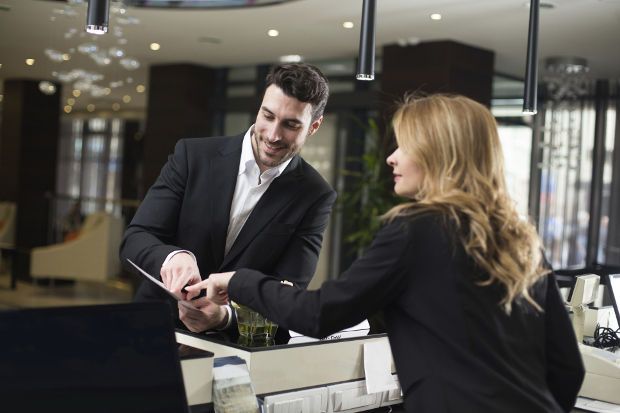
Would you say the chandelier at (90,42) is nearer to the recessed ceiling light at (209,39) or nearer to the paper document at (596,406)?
the recessed ceiling light at (209,39)

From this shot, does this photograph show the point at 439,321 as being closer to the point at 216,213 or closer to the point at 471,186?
the point at 471,186

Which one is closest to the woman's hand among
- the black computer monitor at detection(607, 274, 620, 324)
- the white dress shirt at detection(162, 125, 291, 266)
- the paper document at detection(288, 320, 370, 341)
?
the paper document at detection(288, 320, 370, 341)

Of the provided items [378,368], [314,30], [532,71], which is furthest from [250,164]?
[314,30]

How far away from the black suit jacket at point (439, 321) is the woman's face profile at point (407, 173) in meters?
0.10

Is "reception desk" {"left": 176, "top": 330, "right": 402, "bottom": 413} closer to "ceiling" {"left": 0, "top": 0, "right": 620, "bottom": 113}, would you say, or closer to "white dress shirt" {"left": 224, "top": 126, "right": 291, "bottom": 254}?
"white dress shirt" {"left": 224, "top": 126, "right": 291, "bottom": 254}

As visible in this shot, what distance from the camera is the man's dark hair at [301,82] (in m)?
2.38

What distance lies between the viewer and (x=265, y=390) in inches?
79.4

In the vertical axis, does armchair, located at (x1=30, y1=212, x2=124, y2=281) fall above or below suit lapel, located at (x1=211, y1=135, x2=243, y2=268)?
below

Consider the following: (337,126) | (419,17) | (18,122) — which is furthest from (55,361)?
(18,122)

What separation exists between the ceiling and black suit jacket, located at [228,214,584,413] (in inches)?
220

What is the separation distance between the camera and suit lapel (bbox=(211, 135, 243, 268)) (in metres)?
2.57

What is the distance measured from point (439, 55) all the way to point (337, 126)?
1971mm

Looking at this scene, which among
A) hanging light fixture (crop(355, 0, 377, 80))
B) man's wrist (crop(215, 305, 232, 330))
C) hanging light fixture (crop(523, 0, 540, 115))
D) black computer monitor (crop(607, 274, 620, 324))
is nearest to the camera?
man's wrist (crop(215, 305, 232, 330))

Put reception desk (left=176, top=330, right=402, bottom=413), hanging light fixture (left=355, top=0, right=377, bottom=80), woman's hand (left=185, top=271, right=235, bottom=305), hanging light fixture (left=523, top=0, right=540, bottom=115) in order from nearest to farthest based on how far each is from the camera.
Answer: woman's hand (left=185, top=271, right=235, bottom=305)
reception desk (left=176, top=330, right=402, bottom=413)
hanging light fixture (left=355, top=0, right=377, bottom=80)
hanging light fixture (left=523, top=0, right=540, bottom=115)
